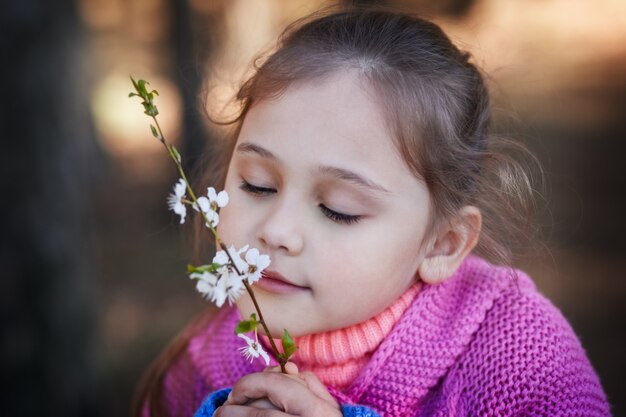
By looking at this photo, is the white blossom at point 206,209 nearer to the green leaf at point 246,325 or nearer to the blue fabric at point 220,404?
the green leaf at point 246,325

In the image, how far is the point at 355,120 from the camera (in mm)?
1437

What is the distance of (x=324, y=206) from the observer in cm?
142

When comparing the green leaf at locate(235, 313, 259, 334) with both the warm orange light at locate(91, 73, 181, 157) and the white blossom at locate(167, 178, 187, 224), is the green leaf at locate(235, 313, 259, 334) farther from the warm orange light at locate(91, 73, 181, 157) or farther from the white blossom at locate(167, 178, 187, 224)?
the warm orange light at locate(91, 73, 181, 157)

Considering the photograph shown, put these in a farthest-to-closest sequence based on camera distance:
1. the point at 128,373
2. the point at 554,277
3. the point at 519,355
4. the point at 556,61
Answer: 1. the point at 556,61
2. the point at 554,277
3. the point at 128,373
4. the point at 519,355

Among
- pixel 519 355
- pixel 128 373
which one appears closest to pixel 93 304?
pixel 128 373

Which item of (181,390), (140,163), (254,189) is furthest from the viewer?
(140,163)

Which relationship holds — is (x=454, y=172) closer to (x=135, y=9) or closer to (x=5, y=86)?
(x=5, y=86)

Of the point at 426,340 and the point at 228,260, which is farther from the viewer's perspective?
the point at 426,340

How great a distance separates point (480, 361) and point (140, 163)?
3.92 m

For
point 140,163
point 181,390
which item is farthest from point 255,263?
point 140,163

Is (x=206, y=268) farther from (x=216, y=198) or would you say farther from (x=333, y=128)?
(x=333, y=128)

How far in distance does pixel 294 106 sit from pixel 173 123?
355 centimetres

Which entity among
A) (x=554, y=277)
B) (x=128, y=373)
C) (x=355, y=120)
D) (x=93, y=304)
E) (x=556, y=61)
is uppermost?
(x=355, y=120)

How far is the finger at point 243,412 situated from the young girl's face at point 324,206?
162 millimetres
